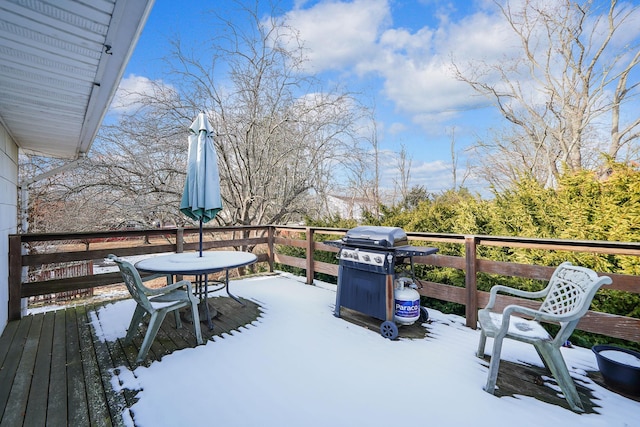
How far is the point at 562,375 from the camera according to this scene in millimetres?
1842

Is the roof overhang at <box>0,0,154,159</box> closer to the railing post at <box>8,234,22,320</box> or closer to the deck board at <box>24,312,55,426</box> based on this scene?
the railing post at <box>8,234,22,320</box>

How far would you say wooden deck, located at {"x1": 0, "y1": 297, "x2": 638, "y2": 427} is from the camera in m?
1.78

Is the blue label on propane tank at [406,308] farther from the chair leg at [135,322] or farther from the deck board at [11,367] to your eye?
the deck board at [11,367]

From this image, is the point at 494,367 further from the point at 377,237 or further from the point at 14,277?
the point at 14,277

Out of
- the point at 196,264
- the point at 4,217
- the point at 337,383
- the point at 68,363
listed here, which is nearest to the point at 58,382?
the point at 68,363

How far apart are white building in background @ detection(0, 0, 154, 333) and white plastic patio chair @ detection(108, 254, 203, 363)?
1.45 metres

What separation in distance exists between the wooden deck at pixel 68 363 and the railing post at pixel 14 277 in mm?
141

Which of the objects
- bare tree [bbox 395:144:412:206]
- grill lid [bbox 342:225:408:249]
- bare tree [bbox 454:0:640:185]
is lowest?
grill lid [bbox 342:225:408:249]

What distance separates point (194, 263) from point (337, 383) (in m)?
1.80

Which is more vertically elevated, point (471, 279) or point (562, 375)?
point (471, 279)

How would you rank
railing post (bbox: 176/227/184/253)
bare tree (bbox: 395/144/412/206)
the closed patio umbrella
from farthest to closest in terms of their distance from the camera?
bare tree (bbox: 395/144/412/206), railing post (bbox: 176/227/184/253), the closed patio umbrella

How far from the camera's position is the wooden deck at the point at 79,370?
1.78 m

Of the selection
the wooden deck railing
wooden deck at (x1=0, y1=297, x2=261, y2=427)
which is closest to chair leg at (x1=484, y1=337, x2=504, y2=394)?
the wooden deck railing

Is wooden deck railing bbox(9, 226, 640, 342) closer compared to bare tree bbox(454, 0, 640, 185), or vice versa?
wooden deck railing bbox(9, 226, 640, 342)
